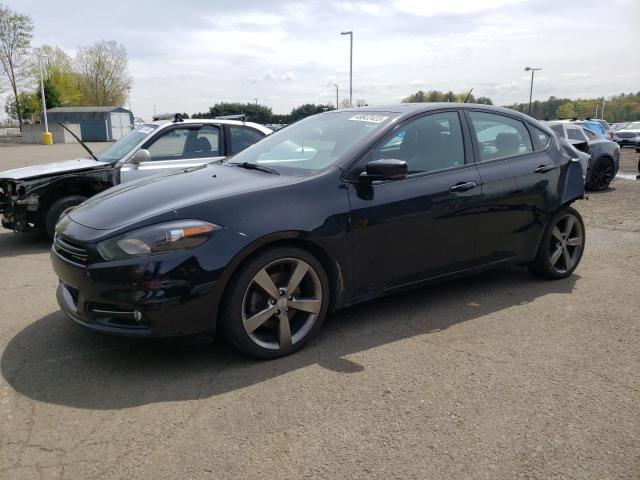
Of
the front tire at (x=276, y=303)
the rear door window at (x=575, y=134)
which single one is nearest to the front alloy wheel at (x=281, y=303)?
the front tire at (x=276, y=303)

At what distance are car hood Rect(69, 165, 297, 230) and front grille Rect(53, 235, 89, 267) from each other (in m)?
0.15

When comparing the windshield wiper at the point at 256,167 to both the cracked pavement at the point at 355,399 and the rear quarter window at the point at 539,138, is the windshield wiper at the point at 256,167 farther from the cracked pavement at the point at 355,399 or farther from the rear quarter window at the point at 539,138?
the rear quarter window at the point at 539,138

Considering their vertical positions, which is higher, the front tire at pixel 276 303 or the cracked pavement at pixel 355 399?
the front tire at pixel 276 303

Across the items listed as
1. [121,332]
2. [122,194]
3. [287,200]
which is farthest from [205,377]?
[122,194]

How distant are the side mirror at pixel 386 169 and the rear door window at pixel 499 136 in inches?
43.8

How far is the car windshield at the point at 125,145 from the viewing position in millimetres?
6980

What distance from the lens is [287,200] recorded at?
3.41m

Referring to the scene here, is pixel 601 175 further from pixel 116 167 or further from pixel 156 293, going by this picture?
pixel 156 293

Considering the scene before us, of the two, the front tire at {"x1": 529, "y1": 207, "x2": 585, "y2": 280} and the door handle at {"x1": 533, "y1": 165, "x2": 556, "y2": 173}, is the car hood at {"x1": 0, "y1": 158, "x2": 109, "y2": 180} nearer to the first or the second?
the door handle at {"x1": 533, "y1": 165, "x2": 556, "y2": 173}

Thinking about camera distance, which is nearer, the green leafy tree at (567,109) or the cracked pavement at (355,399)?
the cracked pavement at (355,399)

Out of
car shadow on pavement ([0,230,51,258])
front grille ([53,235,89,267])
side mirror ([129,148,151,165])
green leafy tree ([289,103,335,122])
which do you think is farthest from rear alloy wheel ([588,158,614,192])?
front grille ([53,235,89,267])

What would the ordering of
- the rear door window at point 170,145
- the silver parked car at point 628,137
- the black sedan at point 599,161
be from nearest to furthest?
the rear door window at point 170,145 < the black sedan at point 599,161 < the silver parked car at point 628,137

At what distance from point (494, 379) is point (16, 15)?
205 feet

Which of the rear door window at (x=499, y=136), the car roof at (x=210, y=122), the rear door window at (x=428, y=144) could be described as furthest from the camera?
the car roof at (x=210, y=122)
